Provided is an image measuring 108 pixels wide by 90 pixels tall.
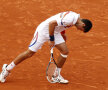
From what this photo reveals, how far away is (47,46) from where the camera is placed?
813 centimetres

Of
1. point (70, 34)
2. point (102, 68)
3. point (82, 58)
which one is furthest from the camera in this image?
point (70, 34)

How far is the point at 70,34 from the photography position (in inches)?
349

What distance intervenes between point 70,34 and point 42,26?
3.11 m

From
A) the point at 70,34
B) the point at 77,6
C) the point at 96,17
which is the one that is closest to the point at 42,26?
the point at 70,34

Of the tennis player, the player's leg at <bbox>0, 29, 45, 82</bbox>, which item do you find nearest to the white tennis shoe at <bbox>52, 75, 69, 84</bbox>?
the tennis player

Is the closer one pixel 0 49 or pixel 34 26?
pixel 0 49

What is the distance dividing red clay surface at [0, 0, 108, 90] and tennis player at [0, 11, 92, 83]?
0.41 m

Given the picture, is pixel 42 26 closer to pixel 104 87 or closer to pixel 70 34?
pixel 104 87

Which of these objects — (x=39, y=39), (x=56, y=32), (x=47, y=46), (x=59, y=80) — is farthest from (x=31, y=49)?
(x=47, y=46)

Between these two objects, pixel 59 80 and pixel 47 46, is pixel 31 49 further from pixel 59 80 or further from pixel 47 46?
pixel 47 46

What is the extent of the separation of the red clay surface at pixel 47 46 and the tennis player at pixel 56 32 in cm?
41

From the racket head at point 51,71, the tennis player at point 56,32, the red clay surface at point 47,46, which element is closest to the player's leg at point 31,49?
the tennis player at point 56,32

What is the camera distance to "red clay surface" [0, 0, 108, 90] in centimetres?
626

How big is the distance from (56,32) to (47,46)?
237cm
